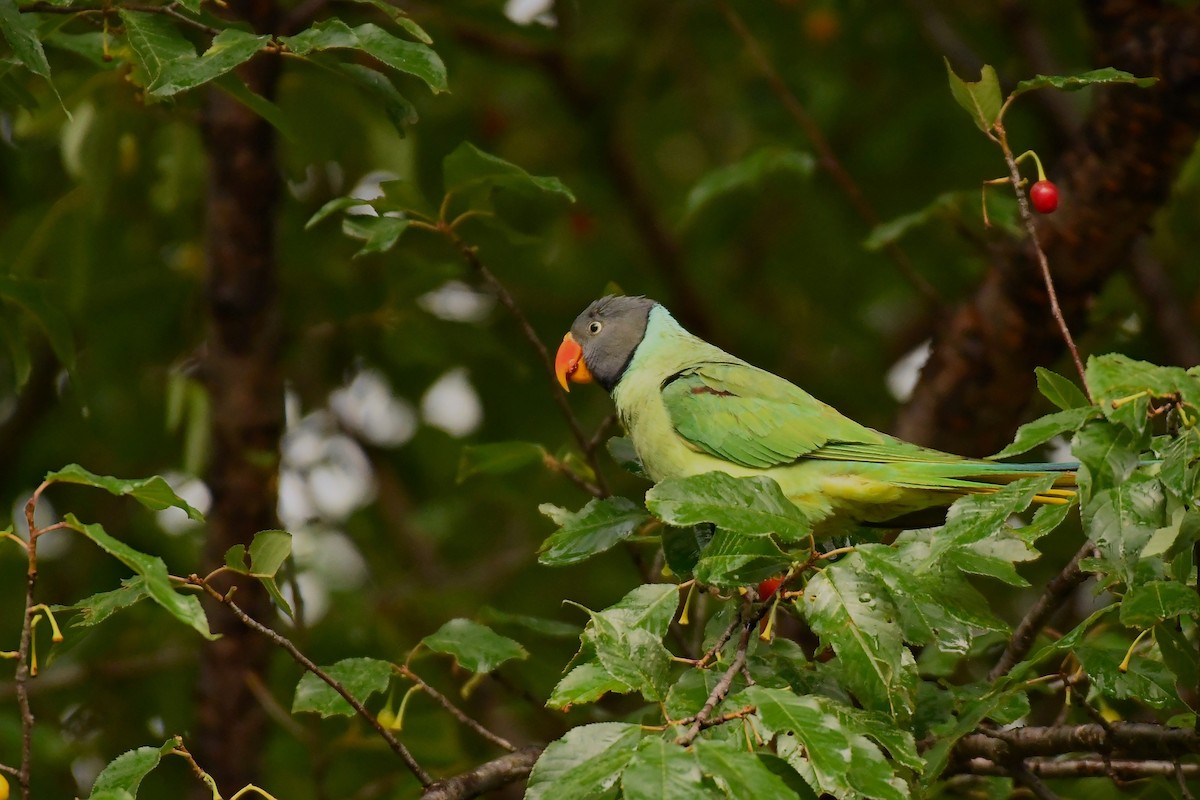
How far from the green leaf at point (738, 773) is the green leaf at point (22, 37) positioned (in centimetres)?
171

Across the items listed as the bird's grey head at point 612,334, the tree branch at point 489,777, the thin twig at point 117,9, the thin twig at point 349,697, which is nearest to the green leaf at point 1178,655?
the tree branch at point 489,777

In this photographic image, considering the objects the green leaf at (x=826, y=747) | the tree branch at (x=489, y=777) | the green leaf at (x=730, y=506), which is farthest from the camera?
the tree branch at (x=489, y=777)

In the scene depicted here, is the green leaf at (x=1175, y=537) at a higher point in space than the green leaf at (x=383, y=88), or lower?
lower

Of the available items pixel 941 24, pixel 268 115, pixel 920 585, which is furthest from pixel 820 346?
pixel 920 585

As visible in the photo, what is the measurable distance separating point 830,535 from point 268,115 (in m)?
1.73

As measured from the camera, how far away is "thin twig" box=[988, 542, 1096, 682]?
255cm

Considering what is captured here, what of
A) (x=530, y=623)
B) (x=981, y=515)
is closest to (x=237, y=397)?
(x=530, y=623)

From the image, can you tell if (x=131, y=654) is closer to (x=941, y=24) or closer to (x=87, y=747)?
(x=87, y=747)

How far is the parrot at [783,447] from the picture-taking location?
10.1ft

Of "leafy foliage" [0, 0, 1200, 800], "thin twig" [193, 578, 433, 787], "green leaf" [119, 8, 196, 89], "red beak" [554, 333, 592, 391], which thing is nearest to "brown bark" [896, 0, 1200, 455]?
"leafy foliage" [0, 0, 1200, 800]

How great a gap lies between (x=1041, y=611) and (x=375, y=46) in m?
1.75

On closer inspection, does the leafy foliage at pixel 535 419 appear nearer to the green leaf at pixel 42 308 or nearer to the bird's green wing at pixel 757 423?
the green leaf at pixel 42 308

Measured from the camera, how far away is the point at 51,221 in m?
4.27

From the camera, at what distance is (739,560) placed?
211 cm
